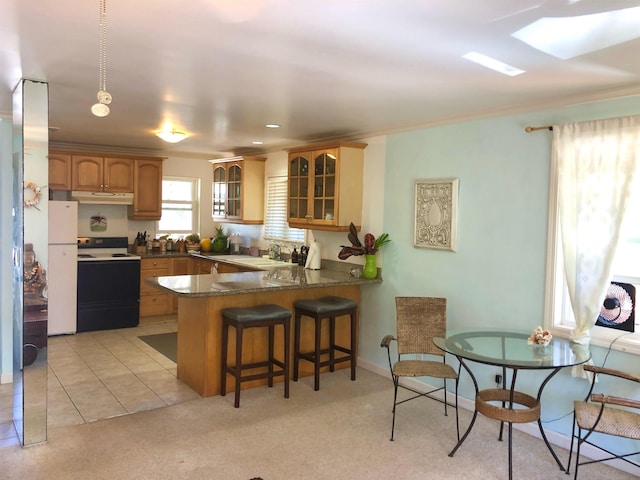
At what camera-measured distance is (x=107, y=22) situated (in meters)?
2.19

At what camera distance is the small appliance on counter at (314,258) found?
17.8ft

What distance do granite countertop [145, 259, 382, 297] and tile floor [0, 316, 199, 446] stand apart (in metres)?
0.90

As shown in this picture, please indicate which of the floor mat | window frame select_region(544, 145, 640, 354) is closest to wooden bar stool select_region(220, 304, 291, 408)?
the floor mat

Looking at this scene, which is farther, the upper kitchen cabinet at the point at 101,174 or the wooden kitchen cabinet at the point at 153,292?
the wooden kitchen cabinet at the point at 153,292

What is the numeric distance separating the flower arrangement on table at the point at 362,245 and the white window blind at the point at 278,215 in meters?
1.45

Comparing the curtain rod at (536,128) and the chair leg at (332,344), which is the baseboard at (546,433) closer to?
the chair leg at (332,344)

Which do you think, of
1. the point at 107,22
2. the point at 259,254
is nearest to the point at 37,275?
the point at 107,22

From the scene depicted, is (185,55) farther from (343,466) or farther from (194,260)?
(194,260)

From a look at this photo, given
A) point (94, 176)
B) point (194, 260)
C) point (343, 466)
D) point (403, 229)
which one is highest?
point (94, 176)

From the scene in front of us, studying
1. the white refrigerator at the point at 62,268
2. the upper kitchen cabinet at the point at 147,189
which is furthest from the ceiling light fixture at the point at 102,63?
the upper kitchen cabinet at the point at 147,189

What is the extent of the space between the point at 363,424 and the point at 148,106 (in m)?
2.96

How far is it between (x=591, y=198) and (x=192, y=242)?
5.65 m

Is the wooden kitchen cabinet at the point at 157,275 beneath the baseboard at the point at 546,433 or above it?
above

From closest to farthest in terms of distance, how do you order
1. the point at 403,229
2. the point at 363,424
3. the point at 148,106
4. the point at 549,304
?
the point at 549,304, the point at 363,424, the point at 148,106, the point at 403,229
